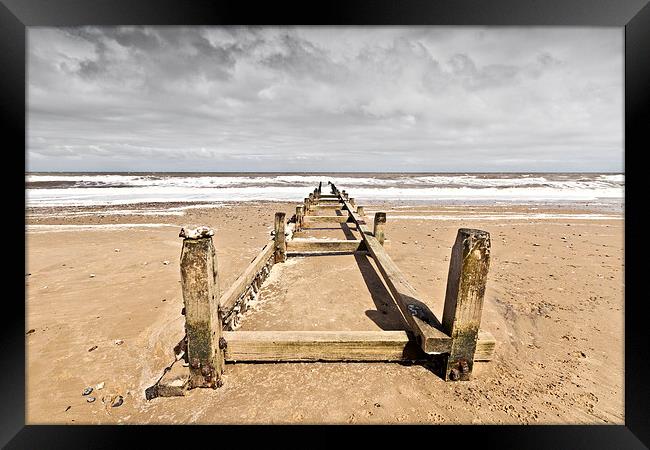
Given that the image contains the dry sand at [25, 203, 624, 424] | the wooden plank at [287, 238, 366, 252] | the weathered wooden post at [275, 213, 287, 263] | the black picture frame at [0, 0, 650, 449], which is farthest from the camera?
the wooden plank at [287, 238, 366, 252]

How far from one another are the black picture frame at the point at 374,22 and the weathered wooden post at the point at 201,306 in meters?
0.50

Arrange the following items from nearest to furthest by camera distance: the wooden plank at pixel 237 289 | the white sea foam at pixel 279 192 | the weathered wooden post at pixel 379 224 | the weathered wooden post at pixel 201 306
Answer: the weathered wooden post at pixel 201 306 → the wooden plank at pixel 237 289 → the weathered wooden post at pixel 379 224 → the white sea foam at pixel 279 192

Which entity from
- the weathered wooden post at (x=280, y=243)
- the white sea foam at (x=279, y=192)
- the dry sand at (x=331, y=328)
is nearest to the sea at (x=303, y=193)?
the white sea foam at (x=279, y=192)

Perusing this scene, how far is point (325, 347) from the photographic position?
2.51m

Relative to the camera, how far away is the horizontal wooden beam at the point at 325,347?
2.50 meters

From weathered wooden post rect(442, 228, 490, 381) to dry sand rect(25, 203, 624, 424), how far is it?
32cm

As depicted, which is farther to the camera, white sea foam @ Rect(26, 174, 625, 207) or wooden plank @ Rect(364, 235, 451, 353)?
white sea foam @ Rect(26, 174, 625, 207)

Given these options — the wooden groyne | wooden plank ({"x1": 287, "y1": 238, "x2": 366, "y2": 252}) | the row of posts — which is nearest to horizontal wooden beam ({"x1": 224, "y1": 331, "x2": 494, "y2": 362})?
the wooden groyne

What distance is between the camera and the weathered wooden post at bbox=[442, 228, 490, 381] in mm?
2180

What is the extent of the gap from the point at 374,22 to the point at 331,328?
317cm

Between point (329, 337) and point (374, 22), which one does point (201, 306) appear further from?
point (374, 22)

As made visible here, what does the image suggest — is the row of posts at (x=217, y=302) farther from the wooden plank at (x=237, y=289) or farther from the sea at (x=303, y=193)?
the sea at (x=303, y=193)

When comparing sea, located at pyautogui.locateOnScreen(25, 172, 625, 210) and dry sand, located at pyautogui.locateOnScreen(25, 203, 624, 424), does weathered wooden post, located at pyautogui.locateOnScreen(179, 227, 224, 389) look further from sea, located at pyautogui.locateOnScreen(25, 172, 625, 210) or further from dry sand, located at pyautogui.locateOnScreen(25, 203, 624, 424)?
sea, located at pyautogui.locateOnScreen(25, 172, 625, 210)

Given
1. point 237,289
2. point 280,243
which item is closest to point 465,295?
point 237,289
